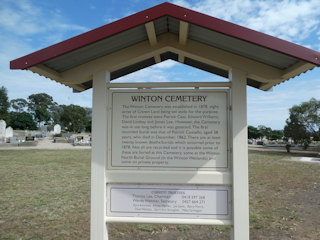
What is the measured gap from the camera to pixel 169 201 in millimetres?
3131

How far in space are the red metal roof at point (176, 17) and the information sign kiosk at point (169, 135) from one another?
284mm

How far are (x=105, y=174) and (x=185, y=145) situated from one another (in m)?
1.04

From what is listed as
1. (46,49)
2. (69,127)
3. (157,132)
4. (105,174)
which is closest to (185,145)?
(157,132)

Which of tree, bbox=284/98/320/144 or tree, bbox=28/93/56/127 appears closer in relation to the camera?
tree, bbox=284/98/320/144

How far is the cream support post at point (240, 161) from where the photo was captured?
9.86ft

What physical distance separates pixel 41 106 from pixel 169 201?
93055 millimetres

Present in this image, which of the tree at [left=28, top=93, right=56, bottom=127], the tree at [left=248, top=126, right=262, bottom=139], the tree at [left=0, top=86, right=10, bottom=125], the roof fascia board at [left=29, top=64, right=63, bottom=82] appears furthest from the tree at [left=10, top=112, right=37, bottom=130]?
the roof fascia board at [left=29, top=64, right=63, bottom=82]

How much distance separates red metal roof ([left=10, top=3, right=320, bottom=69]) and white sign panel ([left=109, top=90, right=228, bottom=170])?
0.85 metres

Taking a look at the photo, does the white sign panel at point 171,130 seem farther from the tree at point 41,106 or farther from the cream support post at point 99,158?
the tree at point 41,106

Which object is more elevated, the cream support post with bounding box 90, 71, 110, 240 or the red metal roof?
the red metal roof

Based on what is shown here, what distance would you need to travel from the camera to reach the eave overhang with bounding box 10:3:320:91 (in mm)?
2496

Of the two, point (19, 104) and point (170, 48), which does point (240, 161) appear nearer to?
point (170, 48)

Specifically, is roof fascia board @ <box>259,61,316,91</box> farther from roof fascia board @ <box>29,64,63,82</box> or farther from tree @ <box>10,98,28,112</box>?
tree @ <box>10,98,28,112</box>

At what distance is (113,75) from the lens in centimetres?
413
